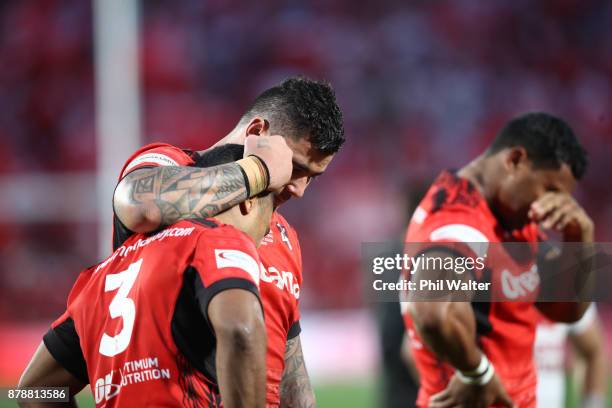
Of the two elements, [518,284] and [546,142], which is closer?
[518,284]

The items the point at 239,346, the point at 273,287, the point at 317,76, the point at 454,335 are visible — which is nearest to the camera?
the point at 239,346

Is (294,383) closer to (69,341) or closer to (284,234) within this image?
(284,234)

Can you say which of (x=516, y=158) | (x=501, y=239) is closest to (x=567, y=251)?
Result: (x=501, y=239)

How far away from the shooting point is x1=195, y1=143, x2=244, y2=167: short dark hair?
2430mm

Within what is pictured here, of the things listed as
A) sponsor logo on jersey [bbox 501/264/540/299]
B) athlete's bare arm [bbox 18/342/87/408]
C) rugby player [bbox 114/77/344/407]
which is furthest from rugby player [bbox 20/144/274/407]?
sponsor logo on jersey [bbox 501/264/540/299]

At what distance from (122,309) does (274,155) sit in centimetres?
63

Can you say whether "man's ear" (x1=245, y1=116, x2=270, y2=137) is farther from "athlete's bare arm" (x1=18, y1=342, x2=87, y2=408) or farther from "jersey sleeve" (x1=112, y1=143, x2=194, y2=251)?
"athlete's bare arm" (x1=18, y1=342, x2=87, y2=408)

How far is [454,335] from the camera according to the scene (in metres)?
3.01

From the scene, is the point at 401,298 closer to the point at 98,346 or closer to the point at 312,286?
the point at 98,346

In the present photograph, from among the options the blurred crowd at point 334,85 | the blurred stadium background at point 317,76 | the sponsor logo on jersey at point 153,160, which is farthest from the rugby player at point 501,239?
the blurred crowd at point 334,85

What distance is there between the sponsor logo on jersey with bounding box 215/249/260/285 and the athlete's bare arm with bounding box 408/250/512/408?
134 centimetres

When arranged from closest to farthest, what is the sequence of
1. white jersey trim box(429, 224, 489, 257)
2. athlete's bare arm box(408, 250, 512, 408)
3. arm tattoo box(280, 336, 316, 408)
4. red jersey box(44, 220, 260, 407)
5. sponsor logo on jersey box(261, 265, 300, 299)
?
1. red jersey box(44, 220, 260, 407)
2. sponsor logo on jersey box(261, 265, 300, 299)
3. arm tattoo box(280, 336, 316, 408)
4. athlete's bare arm box(408, 250, 512, 408)
5. white jersey trim box(429, 224, 489, 257)

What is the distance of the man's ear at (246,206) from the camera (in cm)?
222

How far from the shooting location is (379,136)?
33.2 ft
